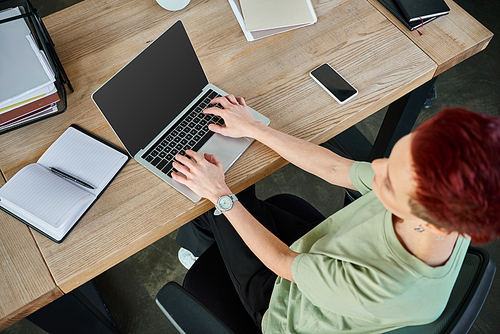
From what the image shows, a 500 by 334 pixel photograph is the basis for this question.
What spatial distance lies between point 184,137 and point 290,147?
297mm

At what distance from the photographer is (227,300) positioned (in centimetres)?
106

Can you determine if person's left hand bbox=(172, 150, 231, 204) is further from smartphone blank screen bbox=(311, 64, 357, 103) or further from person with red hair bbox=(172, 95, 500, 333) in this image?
smartphone blank screen bbox=(311, 64, 357, 103)

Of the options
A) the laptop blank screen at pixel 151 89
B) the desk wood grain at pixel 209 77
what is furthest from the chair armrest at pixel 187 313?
the laptop blank screen at pixel 151 89

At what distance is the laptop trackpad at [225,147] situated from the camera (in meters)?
1.03

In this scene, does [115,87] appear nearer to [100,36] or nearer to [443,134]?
[100,36]

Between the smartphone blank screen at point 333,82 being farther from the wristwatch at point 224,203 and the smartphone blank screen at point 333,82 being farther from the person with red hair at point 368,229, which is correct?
the wristwatch at point 224,203

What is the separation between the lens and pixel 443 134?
1.82 feet

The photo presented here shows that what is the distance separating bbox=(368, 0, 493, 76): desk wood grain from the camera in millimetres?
1155

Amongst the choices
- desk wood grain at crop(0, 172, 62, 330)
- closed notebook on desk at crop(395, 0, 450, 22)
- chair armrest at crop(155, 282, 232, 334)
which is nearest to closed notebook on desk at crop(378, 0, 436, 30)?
closed notebook on desk at crop(395, 0, 450, 22)

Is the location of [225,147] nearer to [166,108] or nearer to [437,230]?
[166,108]

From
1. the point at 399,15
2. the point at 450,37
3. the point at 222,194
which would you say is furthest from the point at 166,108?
the point at 450,37

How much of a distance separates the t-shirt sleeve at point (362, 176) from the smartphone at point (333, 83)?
230mm

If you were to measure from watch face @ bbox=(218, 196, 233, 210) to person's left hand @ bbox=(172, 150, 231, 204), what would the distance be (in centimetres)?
1

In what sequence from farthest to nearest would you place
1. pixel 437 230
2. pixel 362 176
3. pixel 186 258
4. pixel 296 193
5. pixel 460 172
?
pixel 296 193, pixel 186 258, pixel 362 176, pixel 437 230, pixel 460 172
